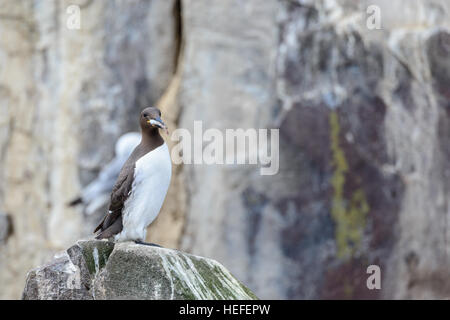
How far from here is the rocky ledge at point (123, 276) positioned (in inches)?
138

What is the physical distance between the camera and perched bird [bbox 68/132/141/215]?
24.4ft

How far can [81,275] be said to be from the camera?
364cm

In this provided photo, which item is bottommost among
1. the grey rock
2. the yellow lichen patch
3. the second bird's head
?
the grey rock

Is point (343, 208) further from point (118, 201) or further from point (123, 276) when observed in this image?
A: point (123, 276)

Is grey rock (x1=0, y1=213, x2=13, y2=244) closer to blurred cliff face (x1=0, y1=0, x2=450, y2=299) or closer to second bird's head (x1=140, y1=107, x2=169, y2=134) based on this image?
blurred cliff face (x1=0, y1=0, x2=450, y2=299)

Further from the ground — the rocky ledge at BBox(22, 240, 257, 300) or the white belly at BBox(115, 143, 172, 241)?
the white belly at BBox(115, 143, 172, 241)

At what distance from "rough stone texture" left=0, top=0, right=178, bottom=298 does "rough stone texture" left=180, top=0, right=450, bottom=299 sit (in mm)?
1246

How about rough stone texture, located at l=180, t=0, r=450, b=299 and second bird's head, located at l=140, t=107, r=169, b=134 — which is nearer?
second bird's head, located at l=140, t=107, r=169, b=134

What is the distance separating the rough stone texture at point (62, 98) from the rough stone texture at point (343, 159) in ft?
4.09

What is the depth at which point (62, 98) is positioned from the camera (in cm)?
820

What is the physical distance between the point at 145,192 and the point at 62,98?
457 cm

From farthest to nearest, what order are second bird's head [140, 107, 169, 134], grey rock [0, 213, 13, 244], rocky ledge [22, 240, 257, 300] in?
grey rock [0, 213, 13, 244]
second bird's head [140, 107, 169, 134]
rocky ledge [22, 240, 257, 300]

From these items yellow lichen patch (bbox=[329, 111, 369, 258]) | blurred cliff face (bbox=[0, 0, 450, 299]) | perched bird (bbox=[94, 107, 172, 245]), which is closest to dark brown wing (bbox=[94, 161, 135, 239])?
perched bird (bbox=[94, 107, 172, 245])

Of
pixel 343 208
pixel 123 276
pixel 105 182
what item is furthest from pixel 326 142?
pixel 123 276
